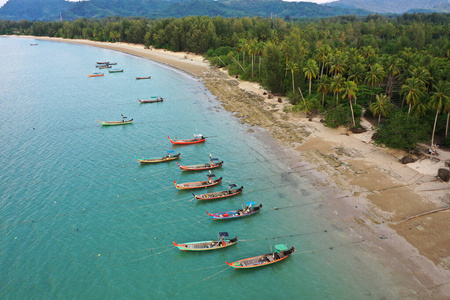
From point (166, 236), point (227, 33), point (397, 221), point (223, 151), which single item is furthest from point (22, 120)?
point (227, 33)

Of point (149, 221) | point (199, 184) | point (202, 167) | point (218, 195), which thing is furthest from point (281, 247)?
point (202, 167)

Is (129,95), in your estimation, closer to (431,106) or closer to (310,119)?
(310,119)

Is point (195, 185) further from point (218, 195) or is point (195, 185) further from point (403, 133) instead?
point (403, 133)

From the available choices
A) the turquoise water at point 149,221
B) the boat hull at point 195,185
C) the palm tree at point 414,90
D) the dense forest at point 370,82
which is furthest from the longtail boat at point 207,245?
the palm tree at point 414,90

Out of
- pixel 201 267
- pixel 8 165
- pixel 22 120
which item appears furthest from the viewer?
pixel 22 120

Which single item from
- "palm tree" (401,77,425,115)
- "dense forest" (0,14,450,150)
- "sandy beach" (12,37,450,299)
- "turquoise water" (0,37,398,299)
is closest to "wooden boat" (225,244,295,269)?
"turquoise water" (0,37,398,299)
